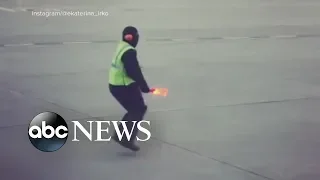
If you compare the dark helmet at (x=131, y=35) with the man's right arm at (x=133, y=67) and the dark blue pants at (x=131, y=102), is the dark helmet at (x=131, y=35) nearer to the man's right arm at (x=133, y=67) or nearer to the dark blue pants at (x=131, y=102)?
the man's right arm at (x=133, y=67)

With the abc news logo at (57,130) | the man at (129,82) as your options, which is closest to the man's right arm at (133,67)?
the man at (129,82)

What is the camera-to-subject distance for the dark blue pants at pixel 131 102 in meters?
2.25

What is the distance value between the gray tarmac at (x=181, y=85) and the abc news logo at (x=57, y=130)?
0.02m

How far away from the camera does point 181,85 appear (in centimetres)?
233

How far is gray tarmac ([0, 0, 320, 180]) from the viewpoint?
218cm

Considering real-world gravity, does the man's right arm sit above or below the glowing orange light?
above

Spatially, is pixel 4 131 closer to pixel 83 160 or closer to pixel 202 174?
pixel 83 160

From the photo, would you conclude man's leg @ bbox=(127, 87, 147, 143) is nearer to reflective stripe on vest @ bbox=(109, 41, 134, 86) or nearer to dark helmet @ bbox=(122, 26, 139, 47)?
reflective stripe on vest @ bbox=(109, 41, 134, 86)

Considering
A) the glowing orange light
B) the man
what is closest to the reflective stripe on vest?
the man

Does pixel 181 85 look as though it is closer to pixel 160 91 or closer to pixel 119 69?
pixel 160 91

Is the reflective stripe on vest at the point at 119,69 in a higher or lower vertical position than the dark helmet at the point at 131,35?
lower

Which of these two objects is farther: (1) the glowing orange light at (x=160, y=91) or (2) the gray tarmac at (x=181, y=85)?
(1) the glowing orange light at (x=160, y=91)

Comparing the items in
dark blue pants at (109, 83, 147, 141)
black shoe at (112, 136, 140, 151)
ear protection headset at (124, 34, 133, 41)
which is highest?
ear protection headset at (124, 34, 133, 41)

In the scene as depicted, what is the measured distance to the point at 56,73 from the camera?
219 centimetres
